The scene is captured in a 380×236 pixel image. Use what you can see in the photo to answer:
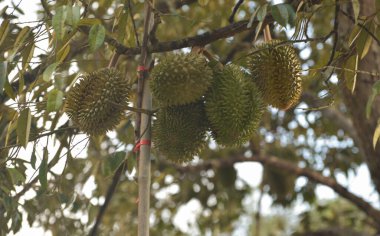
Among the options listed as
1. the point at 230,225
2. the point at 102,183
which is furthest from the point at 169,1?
the point at 230,225

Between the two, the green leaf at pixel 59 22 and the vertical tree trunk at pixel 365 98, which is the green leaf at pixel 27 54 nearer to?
the green leaf at pixel 59 22

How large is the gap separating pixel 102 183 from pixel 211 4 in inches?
67.6

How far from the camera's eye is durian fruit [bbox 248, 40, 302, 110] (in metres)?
1.67

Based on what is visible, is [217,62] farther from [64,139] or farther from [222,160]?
[222,160]

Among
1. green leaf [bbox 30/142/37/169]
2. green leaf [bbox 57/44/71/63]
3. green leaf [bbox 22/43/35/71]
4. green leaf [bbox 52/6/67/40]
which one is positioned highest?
green leaf [bbox 22/43/35/71]

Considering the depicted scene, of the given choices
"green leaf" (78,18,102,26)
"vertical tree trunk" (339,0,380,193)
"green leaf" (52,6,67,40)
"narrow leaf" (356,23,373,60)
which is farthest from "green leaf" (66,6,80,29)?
"vertical tree trunk" (339,0,380,193)

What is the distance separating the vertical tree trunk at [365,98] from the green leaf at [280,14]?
1.03 metres

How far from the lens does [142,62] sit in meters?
1.61

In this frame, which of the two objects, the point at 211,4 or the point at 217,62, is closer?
the point at 217,62

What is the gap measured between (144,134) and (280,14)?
0.46 metres

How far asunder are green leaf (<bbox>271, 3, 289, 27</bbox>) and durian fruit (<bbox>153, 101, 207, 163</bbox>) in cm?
36

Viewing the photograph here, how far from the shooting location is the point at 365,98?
2412 millimetres

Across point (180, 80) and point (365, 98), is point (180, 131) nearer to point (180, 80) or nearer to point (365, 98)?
point (180, 80)

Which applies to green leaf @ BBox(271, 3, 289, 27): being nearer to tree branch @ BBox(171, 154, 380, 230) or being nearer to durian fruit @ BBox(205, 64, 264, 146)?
durian fruit @ BBox(205, 64, 264, 146)
